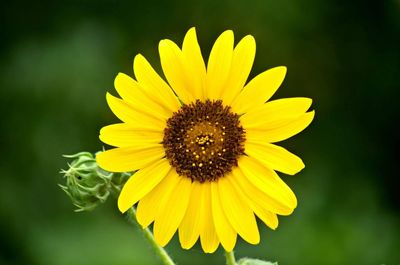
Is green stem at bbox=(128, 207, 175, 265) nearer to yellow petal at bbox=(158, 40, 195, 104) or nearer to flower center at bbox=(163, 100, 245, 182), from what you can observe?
flower center at bbox=(163, 100, 245, 182)

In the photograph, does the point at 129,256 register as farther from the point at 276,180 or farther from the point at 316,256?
the point at 276,180

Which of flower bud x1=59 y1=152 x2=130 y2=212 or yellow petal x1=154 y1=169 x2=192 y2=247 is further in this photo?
flower bud x1=59 y1=152 x2=130 y2=212

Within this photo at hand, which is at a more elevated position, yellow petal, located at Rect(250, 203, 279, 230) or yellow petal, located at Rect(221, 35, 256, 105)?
yellow petal, located at Rect(221, 35, 256, 105)

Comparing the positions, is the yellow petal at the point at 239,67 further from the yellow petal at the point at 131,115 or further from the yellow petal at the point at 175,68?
the yellow petal at the point at 131,115

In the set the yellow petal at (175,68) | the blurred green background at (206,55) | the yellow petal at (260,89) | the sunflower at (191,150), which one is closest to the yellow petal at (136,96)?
the sunflower at (191,150)

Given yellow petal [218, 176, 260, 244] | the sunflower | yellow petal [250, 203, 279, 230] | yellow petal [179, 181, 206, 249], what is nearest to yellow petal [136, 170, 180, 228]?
the sunflower
